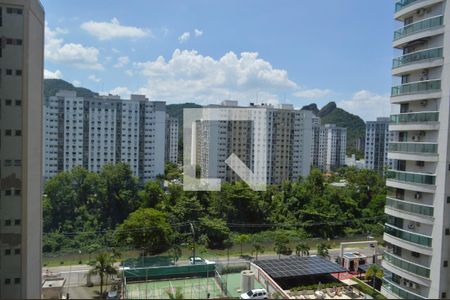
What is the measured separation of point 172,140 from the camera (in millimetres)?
33062

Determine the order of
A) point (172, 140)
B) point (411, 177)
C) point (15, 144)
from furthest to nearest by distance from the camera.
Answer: point (172, 140) < point (411, 177) < point (15, 144)

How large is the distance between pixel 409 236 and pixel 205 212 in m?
10.9

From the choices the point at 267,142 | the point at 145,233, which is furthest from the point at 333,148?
the point at 145,233

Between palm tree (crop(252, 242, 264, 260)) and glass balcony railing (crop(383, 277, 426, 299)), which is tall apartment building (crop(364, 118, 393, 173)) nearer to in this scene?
palm tree (crop(252, 242, 264, 260))

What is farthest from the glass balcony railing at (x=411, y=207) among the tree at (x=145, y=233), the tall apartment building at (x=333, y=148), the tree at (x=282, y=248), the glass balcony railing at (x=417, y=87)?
the tall apartment building at (x=333, y=148)

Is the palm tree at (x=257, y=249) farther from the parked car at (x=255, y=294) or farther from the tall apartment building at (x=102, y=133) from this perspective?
the tall apartment building at (x=102, y=133)

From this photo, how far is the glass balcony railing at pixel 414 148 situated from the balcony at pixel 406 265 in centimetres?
227

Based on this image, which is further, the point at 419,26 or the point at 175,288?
the point at 175,288

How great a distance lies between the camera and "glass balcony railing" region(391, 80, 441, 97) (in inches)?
256

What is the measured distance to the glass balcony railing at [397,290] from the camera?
682 centimetres

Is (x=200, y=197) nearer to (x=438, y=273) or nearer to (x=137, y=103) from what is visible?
(x=137, y=103)

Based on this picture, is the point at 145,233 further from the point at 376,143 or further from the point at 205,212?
the point at 376,143

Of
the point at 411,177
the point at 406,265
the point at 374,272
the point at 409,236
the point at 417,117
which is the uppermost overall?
the point at 417,117

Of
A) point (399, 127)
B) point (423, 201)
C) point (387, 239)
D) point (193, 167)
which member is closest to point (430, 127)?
point (399, 127)
